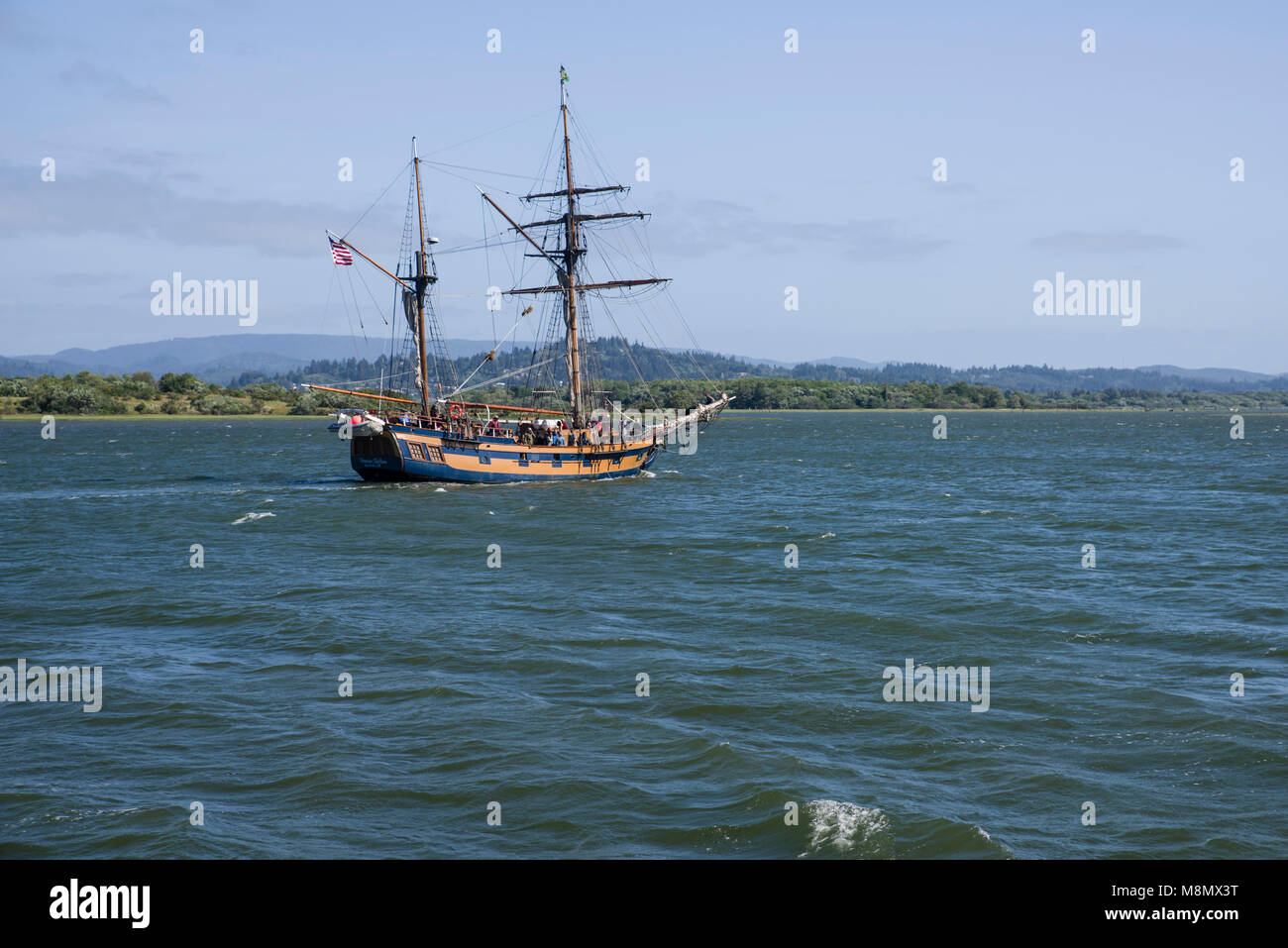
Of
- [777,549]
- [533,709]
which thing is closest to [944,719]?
[533,709]

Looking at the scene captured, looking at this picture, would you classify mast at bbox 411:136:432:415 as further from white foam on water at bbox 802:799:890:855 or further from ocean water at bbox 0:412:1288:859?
white foam on water at bbox 802:799:890:855

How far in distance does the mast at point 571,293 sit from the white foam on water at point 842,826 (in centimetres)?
5168

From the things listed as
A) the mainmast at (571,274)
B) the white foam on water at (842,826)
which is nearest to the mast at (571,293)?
the mainmast at (571,274)

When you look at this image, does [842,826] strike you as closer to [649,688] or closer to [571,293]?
[649,688]

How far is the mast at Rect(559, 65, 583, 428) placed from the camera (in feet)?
210

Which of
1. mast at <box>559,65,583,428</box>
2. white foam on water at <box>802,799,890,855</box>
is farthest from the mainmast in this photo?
white foam on water at <box>802,799,890,855</box>

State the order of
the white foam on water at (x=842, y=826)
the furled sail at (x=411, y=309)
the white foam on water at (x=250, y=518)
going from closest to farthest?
the white foam on water at (x=842, y=826) < the white foam on water at (x=250, y=518) < the furled sail at (x=411, y=309)

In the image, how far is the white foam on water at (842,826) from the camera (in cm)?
1205

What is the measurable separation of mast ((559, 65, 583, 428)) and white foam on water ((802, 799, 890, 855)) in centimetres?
5168

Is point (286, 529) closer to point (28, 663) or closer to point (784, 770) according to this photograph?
point (28, 663)

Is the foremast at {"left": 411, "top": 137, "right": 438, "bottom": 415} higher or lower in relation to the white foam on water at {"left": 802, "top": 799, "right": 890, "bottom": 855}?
higher

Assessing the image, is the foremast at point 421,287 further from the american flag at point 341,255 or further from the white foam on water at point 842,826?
the white foam on water at point 842,826
